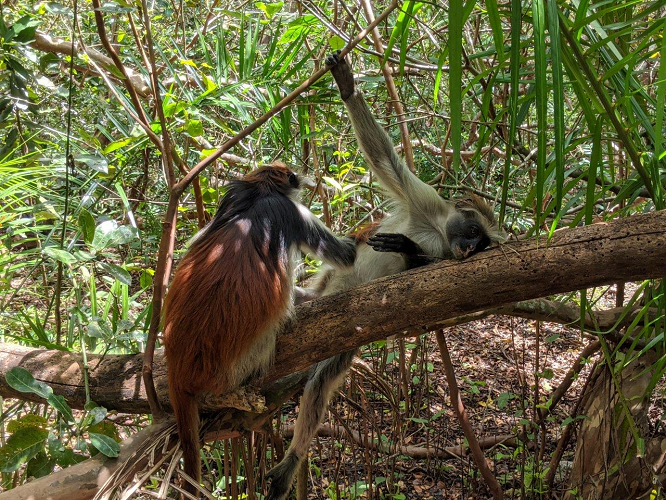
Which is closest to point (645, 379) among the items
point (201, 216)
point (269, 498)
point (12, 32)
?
point (269, 498)

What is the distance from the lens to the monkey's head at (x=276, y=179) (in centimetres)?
342

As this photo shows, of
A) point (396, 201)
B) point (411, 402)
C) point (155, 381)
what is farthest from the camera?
point (411, 402)

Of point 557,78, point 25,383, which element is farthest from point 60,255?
point 557,78

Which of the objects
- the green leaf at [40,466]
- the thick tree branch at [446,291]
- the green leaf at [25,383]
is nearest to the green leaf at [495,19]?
the thick tree branch at [446,291]

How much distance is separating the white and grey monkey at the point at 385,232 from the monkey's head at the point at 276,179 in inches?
18.6

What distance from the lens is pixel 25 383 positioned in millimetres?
2670

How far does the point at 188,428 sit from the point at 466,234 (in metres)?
1.74

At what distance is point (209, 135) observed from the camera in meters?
5.71

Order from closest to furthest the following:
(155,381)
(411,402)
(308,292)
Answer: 1. (155,381)
2. (308,292)
3. (411,402)

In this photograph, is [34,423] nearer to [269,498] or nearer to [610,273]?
[269,498]

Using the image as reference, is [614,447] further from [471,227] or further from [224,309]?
[224,309]

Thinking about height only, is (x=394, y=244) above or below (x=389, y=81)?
below

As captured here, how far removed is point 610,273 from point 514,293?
15.0 inches

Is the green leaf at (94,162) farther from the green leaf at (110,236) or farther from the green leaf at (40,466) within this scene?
the green leaf at (40,466)
